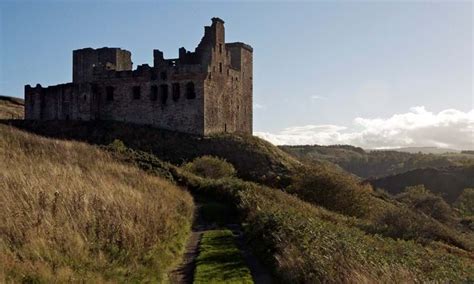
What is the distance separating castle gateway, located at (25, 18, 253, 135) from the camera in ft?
178

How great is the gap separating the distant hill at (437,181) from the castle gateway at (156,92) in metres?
48.3

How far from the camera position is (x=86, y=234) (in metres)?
11.3

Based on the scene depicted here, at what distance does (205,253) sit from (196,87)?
39.7 meters

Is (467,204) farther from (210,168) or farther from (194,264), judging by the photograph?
(194,264)

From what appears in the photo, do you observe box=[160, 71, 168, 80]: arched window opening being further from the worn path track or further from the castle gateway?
the worn path track

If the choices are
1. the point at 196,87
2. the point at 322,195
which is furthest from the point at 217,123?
the point at 322,195

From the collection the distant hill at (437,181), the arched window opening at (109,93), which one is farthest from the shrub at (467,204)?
the arched window opening at (109,93)

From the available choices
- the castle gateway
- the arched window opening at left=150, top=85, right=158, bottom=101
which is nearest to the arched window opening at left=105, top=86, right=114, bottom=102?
the castle gateway

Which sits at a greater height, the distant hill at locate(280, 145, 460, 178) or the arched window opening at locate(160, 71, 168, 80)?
the arched window opening at locate(160, 71, 168, 80)

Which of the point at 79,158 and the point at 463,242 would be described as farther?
the point at 463,242

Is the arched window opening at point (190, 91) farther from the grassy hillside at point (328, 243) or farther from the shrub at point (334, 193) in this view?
the grassy hillside at point (328, 243)

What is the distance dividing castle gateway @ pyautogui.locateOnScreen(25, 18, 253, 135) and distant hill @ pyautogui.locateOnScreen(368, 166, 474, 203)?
48.3 metres

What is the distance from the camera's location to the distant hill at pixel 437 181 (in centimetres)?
9781

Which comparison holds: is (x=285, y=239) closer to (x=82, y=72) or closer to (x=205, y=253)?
(x=205, y=253)
